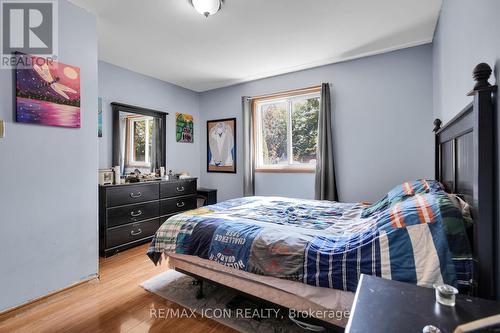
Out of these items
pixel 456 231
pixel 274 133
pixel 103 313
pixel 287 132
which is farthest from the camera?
pixel 274 133

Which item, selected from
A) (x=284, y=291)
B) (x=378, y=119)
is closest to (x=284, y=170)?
(x=378, y=119)

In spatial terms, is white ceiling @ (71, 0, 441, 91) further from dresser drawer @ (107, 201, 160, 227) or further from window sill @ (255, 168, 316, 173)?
dresser drawer @ (107, 201, 160, 227)

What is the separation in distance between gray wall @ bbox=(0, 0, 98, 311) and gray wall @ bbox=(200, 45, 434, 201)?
2674mm

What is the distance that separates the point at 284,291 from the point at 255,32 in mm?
2501

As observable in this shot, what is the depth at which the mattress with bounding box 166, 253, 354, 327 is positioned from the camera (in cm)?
134

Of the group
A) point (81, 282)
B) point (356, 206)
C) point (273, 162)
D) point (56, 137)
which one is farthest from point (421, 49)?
point (81, 282)

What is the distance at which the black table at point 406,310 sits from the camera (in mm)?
A: 701

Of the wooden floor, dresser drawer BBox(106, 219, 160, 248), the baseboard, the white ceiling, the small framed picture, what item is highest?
the white ceiling

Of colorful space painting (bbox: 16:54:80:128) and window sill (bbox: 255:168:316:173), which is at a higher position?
colorful space painting (bbox: 16:54:80:128)

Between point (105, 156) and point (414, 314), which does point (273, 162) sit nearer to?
point (105, 156)

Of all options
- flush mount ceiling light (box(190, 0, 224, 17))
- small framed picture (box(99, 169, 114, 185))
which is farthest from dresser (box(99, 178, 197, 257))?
flush mount ceiling light (box(190, 0, 224, 17))

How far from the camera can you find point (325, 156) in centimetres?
343

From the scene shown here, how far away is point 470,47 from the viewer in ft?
4.63

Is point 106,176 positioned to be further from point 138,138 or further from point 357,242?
point 357,242
